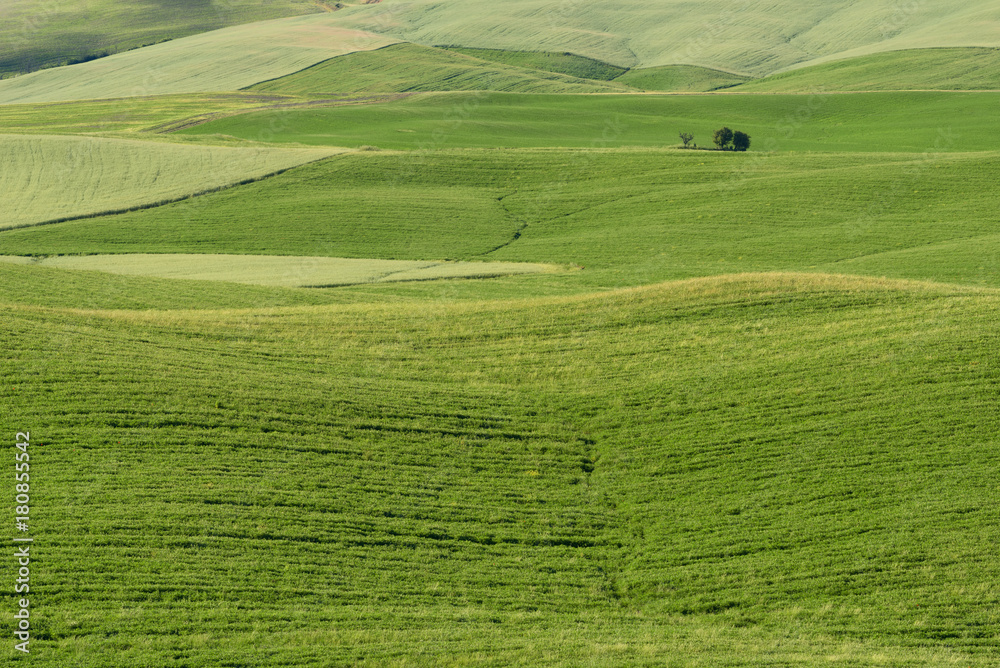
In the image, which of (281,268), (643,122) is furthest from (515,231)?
(643,122)

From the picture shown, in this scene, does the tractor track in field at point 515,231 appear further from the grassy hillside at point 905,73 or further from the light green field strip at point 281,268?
the grassy hillside at point 905,73

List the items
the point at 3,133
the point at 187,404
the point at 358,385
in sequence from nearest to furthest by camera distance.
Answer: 1. the point at 187,404
2. the point at 358,385
3. the point at 3,133

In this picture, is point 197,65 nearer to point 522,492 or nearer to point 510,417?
point 510,417

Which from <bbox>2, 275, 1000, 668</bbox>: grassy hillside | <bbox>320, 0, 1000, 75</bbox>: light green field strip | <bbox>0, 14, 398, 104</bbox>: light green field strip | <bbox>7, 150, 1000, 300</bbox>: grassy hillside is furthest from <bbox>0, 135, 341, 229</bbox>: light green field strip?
<bbox>320, 0, 1000, 75</bbox>: light green field strip

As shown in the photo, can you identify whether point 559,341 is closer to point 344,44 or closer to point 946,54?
point 946,54

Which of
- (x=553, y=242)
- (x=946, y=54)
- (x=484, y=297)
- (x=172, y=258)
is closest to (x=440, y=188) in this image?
(x=553, y=242)

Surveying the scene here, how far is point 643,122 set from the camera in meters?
104

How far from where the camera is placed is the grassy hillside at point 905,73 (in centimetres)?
11512

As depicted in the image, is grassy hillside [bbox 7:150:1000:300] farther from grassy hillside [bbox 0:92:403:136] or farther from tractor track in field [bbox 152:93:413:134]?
grassy hillside [bbox 0:92:403:136]

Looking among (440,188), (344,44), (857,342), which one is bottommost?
(857,342)

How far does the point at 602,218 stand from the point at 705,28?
349 feet

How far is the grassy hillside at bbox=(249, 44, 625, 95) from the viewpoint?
133 meters

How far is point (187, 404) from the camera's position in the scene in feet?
85.6

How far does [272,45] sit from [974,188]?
12941 centimetres
